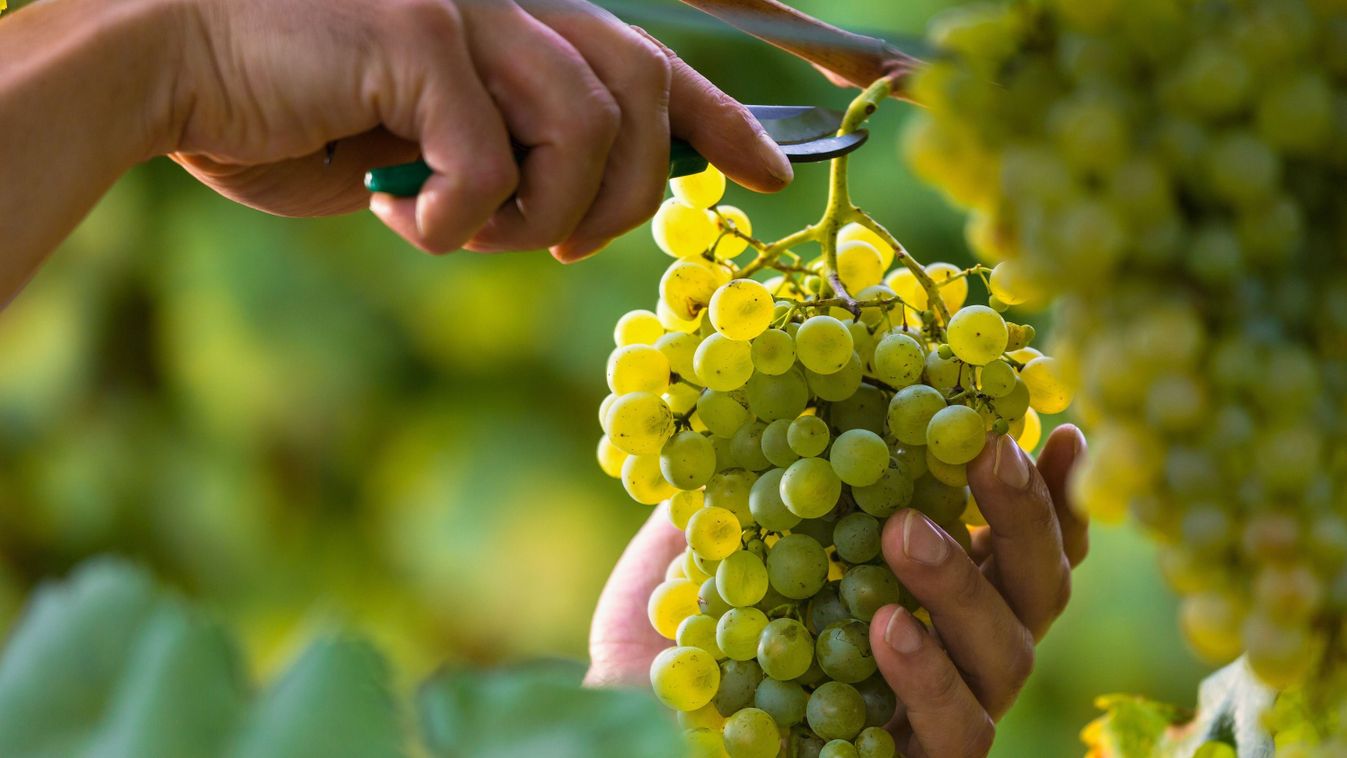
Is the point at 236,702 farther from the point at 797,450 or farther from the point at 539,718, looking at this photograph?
the point at 797,450

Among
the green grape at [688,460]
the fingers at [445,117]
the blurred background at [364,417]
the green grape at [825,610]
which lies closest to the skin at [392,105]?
the fingers at [445,117]

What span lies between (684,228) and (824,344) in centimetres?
12

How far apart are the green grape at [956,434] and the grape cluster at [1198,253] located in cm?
23

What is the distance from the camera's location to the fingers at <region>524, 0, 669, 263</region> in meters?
0.52

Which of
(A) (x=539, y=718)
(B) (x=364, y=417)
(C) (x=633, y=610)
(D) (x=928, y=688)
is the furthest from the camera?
(B) (x=364, y=417)

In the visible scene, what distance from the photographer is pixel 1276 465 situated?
0.27 m

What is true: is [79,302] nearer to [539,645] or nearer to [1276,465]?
[539,645]

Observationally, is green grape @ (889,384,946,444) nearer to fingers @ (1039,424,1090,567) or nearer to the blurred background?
fingers @ (1039,424,1090,567)

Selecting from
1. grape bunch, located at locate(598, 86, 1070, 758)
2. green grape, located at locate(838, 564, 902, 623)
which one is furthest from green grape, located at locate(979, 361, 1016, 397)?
green grape, located at locate(838, 564, 902, 623)

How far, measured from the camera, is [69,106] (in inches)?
20.1

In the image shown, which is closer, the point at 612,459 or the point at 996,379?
the point at 996,379

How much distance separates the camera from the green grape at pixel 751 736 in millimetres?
552

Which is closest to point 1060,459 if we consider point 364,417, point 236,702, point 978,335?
point 978,335

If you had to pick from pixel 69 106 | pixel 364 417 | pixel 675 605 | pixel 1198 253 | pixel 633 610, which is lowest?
pixel 364 417
